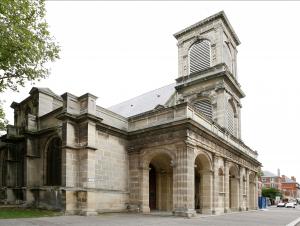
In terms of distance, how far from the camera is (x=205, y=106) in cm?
2597

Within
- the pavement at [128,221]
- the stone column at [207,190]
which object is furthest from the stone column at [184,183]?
the stone column at [207,190]

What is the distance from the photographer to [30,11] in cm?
1402

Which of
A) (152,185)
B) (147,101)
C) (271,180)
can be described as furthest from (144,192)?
(271,180)

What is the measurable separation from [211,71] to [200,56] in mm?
2237

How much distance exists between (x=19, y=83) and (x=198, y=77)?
614 inches

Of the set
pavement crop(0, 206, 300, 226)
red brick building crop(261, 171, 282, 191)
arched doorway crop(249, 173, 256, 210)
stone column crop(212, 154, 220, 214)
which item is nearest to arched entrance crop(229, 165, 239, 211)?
stone column crop(212, 154, 220, 214)

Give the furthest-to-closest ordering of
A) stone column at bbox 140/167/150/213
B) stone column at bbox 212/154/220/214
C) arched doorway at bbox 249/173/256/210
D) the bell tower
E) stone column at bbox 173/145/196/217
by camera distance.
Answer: arched doorway at bbox 249/173/256/210 → the bell tower → stone column at bbox 212/154/220/214 → stone column at bbox 140/167/150/213 → stone column at bbox 173/145/196/217

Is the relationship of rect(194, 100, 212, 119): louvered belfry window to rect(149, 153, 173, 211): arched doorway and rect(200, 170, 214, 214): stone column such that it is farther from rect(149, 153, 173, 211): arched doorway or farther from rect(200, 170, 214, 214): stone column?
rect(200, 170, 214, 214): stone column

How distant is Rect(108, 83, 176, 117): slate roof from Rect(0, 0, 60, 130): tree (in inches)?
550

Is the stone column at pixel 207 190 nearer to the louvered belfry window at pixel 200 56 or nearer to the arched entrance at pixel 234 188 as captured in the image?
the arched entrance at pixel 234 188

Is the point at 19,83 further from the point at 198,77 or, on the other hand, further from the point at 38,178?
the point at 198,77

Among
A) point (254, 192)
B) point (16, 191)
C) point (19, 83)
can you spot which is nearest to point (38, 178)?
point (16, 191)

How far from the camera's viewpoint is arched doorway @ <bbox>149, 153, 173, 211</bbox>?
73.7 ft

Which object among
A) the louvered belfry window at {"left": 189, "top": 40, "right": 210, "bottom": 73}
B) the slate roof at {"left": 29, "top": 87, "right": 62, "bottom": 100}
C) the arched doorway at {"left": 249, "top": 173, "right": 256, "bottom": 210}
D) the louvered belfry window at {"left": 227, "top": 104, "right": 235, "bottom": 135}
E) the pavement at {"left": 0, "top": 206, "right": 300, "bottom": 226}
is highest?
the louvered belfry window at {"left": 189, "top": 40, "right": 210, "bottom": 73}
